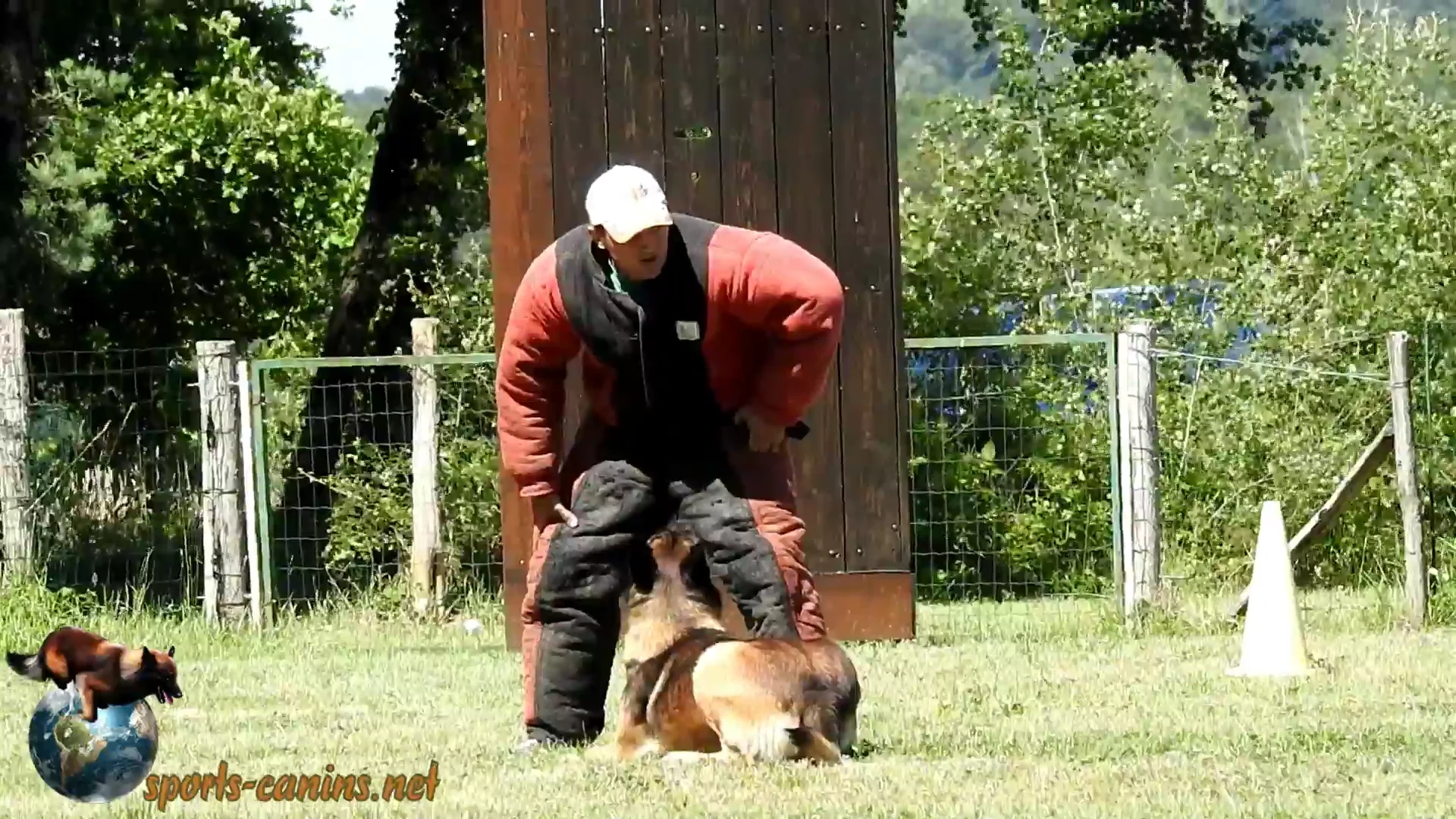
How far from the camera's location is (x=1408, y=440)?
10688 millimetres

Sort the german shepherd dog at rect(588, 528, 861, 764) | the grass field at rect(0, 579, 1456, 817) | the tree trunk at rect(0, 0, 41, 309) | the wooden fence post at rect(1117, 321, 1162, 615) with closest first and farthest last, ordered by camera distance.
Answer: the grass field at rect(0, 579, 1456, 817), the german shepherd dog at rect(588, 528, 861, 764), the wooden fence post at rect(1117, 321, 1162, 615), the tree trunk at rect(0, 0, 41, 309)

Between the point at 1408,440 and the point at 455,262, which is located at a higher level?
the point at 455,262

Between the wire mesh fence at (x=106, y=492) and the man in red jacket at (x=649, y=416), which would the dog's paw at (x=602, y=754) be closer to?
the man in red jacket at (x=649, y=416)

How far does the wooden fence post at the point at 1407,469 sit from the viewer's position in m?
10.7

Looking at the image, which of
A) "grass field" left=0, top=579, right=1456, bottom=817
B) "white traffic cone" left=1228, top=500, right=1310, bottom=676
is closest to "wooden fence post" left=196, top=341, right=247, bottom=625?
"grass field" left=0, top=579, right=1456, bottom=817

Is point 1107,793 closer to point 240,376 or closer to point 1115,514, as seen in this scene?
point 1115,514

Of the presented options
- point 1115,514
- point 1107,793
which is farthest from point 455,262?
point 1107,793

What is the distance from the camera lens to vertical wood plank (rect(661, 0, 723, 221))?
34.7 feet

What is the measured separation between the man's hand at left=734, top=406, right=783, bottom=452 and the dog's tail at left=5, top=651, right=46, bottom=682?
91.0 inches

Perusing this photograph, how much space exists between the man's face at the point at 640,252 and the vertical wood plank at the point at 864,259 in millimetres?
4171

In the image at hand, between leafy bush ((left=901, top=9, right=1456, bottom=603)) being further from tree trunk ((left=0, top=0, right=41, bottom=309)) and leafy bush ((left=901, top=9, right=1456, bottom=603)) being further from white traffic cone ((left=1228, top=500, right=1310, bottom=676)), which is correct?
tree trunk ((left=0, top=0, right=41, bottom=309))

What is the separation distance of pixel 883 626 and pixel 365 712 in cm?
317

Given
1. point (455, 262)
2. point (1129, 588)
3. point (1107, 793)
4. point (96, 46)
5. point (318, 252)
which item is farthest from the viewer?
point (318, 252)

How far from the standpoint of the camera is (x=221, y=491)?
11.9 m
